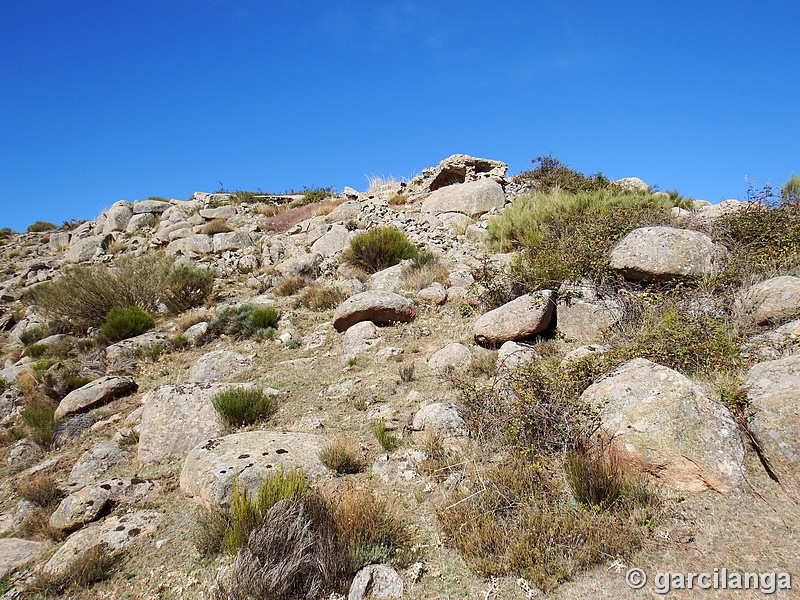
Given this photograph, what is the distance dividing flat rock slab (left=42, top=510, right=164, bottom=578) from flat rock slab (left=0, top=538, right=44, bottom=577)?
264mm

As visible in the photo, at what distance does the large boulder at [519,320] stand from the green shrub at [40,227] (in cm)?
3006

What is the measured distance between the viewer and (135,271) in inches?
458

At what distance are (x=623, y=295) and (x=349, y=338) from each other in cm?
420

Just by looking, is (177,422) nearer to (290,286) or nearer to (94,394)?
(94,394)

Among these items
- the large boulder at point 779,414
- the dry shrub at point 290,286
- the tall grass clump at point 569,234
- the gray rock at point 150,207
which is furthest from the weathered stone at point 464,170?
the gray rock at point 150,207

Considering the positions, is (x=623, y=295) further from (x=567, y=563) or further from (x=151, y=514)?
(x=151, y=514)

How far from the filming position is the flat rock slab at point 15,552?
129 inches

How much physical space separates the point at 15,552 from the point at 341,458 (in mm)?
2720

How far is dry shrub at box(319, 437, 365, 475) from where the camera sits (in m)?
3.83

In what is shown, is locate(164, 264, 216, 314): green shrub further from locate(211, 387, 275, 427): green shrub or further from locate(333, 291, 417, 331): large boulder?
locate(211, 387, 275, 427): green shrub

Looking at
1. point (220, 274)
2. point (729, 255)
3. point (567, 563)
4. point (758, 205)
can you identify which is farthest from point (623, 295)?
point (220, 274)

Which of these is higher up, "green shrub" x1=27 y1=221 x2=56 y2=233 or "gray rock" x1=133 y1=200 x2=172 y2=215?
"green shrub" x1=27 y1=221 x2=56 y2=233

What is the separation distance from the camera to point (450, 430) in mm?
4012

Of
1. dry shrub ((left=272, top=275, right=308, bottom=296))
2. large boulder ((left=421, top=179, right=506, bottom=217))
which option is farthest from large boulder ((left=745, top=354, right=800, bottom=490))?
large boulder ((left=421, top=179, right=506, bottom=217))
